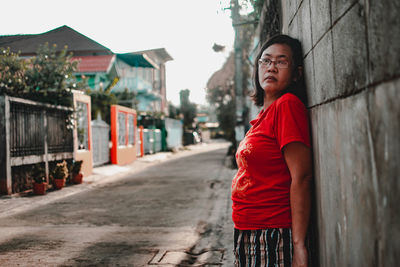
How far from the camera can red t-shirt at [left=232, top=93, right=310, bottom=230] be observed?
1986 millimetres

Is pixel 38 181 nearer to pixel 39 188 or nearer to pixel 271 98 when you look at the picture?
pixel 39 188

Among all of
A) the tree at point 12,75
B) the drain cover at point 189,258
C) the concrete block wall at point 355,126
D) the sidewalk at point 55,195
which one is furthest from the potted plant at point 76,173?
the concrete block wall at point 355,126

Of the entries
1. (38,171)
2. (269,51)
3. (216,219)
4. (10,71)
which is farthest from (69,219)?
(269,51)

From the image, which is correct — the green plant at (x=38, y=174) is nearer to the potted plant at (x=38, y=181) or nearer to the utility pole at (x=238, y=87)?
the potted plant at (x=38, y=181)

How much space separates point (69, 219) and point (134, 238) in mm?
1628

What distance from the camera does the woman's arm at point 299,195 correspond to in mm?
1922

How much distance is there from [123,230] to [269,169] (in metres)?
3.64

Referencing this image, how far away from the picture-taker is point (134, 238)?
4.82 metres

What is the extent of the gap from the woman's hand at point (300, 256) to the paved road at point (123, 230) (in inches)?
79.8

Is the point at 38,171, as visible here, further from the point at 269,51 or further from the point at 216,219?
the point at 269,51

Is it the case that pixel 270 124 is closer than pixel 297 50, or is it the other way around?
pixel 270 124

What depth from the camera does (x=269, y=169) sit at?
2062 mm

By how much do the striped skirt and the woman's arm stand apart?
92 millimetres

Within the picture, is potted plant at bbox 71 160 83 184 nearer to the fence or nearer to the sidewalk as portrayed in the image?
the sidewalk
